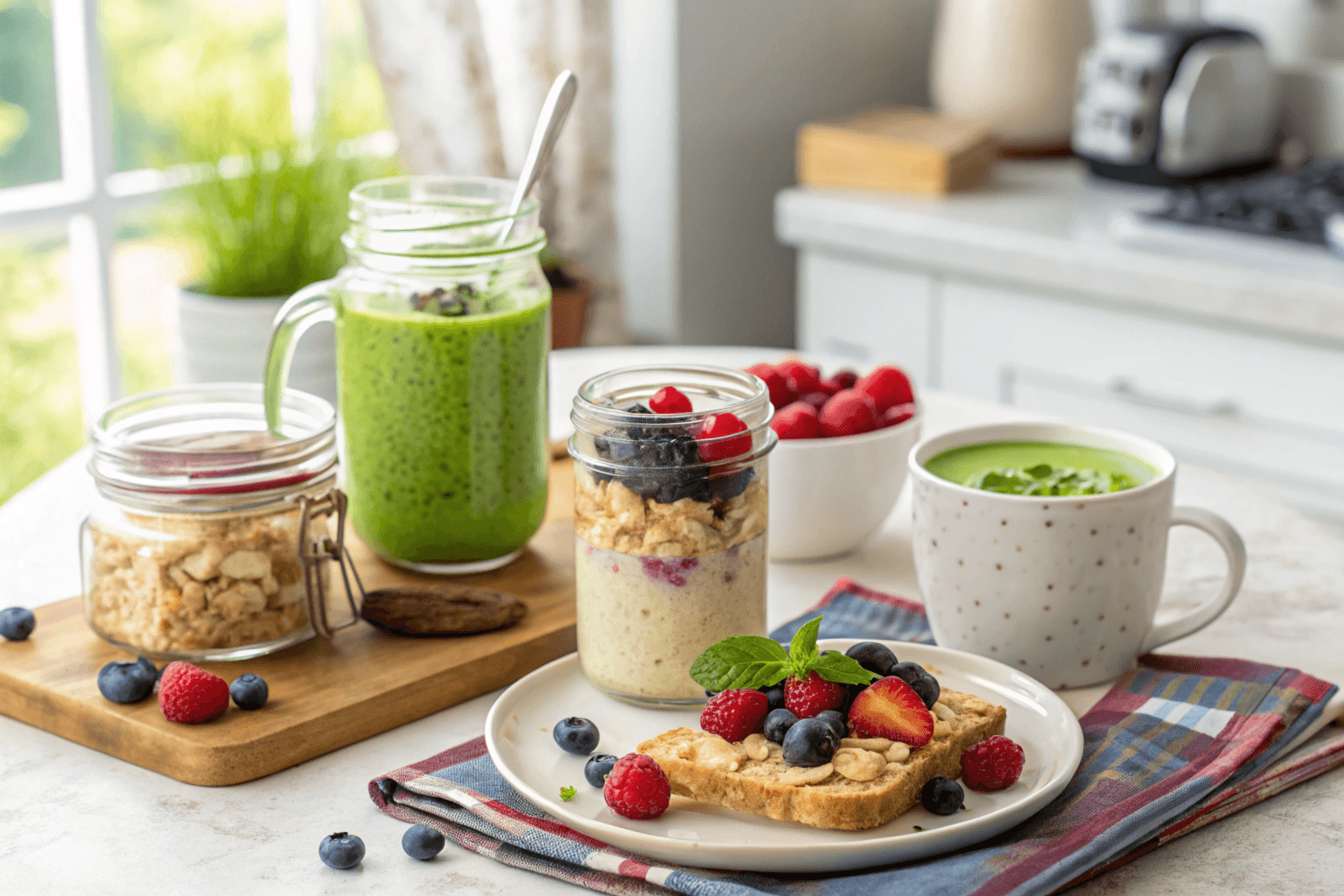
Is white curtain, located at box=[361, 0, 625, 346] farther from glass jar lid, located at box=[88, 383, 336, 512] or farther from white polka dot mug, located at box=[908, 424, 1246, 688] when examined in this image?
white polka dot mug, located at box=[908, 424, 1246, 688]

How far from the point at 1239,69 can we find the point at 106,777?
84.0 inches

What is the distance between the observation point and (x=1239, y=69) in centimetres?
236

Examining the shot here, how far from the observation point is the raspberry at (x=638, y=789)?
0.75 m

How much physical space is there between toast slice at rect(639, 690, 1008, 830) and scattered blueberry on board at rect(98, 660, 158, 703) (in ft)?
1.08

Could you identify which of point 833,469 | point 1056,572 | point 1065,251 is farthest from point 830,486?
point 1065,251

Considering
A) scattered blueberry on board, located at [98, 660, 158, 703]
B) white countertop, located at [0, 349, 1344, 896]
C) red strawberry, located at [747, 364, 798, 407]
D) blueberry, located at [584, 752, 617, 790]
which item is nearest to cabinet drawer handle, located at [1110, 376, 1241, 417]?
white countertop, located at [0, 349, 1344, 896]

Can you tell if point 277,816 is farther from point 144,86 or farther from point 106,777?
point 144,86

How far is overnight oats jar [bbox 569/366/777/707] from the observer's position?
2.80 feet

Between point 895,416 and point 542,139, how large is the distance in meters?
0.36

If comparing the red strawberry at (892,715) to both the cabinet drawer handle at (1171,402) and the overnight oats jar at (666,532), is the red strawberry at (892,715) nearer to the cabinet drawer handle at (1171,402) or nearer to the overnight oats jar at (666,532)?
the overnight oats jar at (666,532)

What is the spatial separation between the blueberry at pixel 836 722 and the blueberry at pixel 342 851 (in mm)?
253

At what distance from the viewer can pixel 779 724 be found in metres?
0.78

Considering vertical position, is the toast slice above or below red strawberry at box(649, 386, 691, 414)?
below

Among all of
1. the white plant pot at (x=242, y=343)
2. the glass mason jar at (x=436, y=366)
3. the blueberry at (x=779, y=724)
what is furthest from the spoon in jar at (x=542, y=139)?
the white plant pot at (x=242, y=343)
